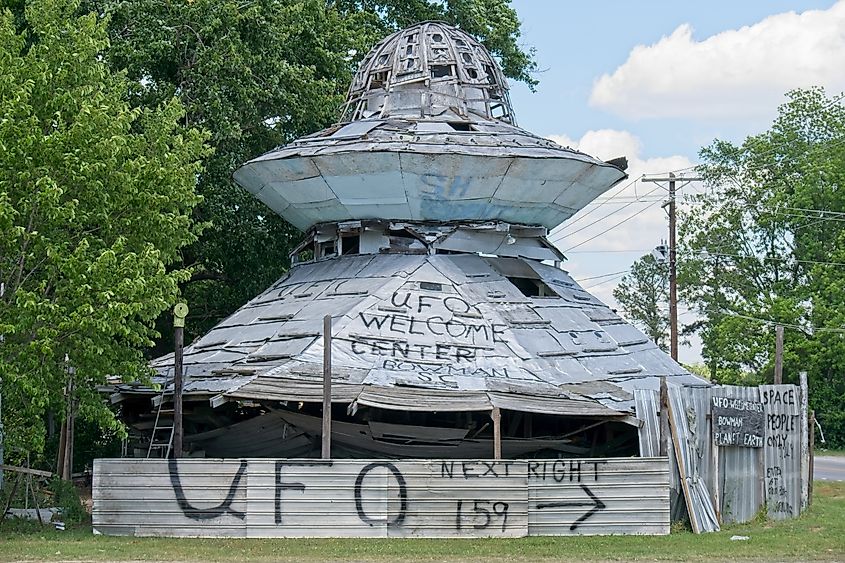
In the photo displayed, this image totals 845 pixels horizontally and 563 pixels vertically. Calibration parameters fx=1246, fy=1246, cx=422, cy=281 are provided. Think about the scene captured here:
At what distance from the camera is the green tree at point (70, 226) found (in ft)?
57.3

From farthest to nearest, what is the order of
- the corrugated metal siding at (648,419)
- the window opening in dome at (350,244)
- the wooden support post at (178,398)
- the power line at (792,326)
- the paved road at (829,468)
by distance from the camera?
the power line at (792,326) → the paved road at (829,468) → the window opening in dome at (350,244) → the corrugated metal siding at (648,419) → the wooden support post at (178,398)

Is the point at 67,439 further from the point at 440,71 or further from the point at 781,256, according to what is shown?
the point at 781,256

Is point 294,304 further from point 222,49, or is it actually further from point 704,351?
point 704,351

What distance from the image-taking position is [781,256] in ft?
165

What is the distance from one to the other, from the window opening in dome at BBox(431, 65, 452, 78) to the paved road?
13.9 metres

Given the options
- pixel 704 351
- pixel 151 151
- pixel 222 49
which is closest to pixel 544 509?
pixel 151 151

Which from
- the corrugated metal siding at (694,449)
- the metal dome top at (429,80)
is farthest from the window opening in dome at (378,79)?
the corrugated metal siding at (694,449)

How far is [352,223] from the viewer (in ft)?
76.6

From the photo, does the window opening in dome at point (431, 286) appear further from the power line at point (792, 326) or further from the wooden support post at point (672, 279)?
the power line at point (792, 326)

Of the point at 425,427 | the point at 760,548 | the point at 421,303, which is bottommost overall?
the point at 760,548

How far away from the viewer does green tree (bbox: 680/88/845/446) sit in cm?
4634

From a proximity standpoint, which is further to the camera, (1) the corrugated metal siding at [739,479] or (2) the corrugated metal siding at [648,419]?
(1) the corrugated metal siding at [739,479]

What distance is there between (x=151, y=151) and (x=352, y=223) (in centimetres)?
437

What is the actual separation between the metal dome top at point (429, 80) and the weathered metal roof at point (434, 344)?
3.25m
